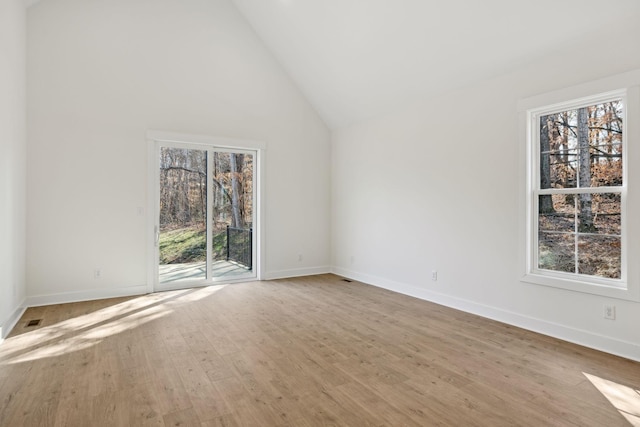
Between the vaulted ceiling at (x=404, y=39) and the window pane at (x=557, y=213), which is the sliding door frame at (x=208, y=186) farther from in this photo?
the window pane at (x=557, y=213)

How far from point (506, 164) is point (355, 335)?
2.43 metres

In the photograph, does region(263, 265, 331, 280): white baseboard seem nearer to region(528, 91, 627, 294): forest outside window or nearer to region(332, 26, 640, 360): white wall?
region(332, 26, 640, 360): white wall

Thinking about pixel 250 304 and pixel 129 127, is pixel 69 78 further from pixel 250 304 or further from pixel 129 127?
pixel 250 304

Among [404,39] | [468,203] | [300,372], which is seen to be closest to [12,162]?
[300,372]

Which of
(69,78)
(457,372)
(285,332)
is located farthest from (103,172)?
(457,372)

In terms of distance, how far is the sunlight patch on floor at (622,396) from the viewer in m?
2.14

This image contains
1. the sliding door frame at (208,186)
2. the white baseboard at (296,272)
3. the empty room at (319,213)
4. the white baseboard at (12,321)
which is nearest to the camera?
the empty room at (319,213)

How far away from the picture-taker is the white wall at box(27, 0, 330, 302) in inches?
180

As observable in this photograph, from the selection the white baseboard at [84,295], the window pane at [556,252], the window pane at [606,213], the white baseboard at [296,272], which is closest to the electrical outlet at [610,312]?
the window pane at [556,252]

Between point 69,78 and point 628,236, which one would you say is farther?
point 69,78

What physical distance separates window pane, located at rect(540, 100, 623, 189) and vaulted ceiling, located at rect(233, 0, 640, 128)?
56cm

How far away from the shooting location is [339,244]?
663cm

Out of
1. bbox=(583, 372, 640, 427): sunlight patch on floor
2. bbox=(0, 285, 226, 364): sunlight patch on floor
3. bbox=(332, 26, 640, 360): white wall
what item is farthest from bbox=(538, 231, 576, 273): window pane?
bbox=(0, 285, 226, 364): sunlight patch on floor

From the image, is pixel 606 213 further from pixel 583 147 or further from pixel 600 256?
pixel 583 147
